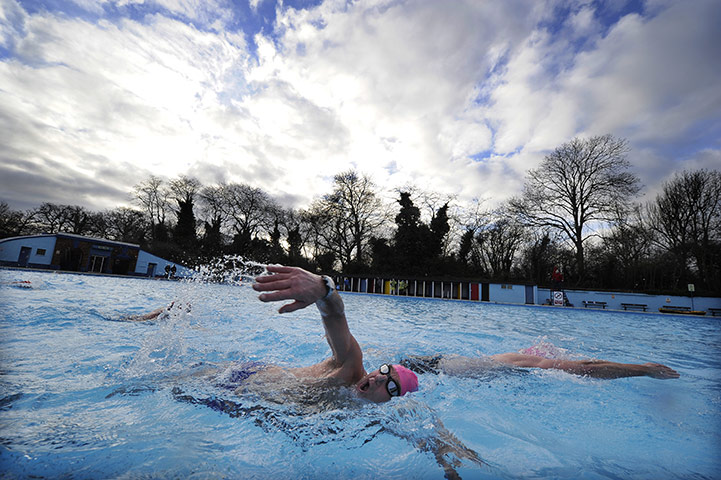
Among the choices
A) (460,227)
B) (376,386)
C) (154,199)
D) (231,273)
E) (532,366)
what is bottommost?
(532,366)

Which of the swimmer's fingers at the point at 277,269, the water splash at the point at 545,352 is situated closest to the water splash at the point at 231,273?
the swimmer's fingers at the point at 277,269

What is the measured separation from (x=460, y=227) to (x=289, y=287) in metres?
27.5

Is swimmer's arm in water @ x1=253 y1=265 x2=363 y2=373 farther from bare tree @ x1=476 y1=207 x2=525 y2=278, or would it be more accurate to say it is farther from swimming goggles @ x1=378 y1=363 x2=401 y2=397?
bare tree @ x1=476 y1=207 x2=525 y2=278

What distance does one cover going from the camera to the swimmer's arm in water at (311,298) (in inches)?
63.7

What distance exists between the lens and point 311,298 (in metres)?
1.76

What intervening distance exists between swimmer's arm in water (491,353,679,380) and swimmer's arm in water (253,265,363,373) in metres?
2.29

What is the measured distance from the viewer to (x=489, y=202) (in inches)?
1035

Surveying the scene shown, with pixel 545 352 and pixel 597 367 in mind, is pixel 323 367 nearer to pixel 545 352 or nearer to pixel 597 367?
pixel 597 367

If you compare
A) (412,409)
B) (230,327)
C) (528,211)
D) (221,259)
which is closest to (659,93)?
(412,409)

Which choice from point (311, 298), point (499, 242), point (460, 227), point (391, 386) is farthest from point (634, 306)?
point (311, 298)

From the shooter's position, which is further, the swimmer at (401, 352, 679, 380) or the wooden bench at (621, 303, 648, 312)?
the wooden bench at (621, 303, 648, 312)

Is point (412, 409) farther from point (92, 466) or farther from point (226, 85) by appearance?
point (226, 85)

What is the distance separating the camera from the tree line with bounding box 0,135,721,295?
18219 mm

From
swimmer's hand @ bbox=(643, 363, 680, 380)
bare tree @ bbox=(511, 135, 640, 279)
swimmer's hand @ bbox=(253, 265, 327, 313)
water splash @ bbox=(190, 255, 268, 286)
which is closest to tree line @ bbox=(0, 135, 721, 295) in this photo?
bare tree @ bbox=(511, 135, 640, 279)
